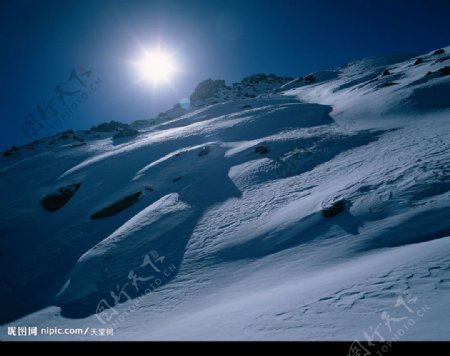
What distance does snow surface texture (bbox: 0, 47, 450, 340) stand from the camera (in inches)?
194

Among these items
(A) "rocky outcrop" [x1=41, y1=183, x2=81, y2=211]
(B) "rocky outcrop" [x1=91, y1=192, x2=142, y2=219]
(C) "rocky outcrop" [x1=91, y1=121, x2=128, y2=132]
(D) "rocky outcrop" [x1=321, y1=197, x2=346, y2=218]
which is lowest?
(D) "rocky outcrop" [x1=321, y1=197, x2=346, y2=218]

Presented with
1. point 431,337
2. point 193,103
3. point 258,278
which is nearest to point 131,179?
point 258,278

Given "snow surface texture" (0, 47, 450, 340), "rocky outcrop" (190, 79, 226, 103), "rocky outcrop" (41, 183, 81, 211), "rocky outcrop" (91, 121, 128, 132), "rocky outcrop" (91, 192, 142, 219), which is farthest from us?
"rocky outcrop" (190, 79, 226, 103)

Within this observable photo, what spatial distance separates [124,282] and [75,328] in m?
2.34

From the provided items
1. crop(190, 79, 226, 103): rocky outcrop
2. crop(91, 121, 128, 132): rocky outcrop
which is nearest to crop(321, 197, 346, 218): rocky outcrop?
crop(91, 121, 128, 132): rocky outcrop

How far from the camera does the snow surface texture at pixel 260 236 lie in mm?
4930

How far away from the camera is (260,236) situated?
10211 mm

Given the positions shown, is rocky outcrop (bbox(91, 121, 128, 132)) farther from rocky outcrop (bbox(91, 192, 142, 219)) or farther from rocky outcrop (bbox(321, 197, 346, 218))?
rocky outcrop (bbox(321, 197, 346, 218))

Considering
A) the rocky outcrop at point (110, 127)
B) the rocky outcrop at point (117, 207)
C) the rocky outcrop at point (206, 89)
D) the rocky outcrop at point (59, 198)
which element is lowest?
the rocky outcrop at point (117, 207)

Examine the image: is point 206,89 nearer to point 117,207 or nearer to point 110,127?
point 110,127

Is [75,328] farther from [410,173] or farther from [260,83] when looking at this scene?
[260,83]

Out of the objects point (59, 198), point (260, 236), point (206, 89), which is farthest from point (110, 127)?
point (260, 236)

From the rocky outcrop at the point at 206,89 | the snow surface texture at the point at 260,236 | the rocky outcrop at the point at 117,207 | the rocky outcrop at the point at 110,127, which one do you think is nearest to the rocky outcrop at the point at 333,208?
the snow surface texture at the point at 260,236

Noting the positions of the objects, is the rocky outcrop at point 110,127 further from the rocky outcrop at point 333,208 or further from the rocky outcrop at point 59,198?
the rocky outcrop at point 333,208
